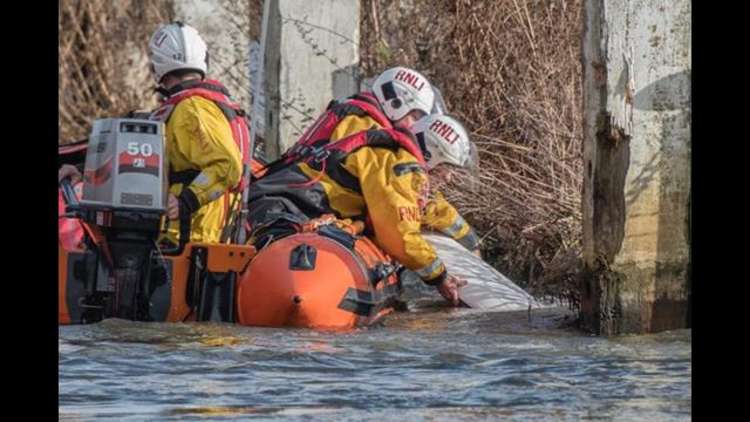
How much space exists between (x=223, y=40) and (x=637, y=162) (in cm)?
621

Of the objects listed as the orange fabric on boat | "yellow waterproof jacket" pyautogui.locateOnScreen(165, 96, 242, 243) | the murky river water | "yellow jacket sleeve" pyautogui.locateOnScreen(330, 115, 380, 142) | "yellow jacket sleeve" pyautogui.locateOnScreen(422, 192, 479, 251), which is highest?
"yellow jacket sleeve" pyautogui.locateOnScreen(330, 115, 380, 142)

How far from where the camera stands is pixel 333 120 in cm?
1072

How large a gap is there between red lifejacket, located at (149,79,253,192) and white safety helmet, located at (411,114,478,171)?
1244 millimetres

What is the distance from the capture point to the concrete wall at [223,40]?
557 inches

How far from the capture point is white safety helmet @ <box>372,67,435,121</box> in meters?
11.2

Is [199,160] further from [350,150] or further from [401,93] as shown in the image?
[401,93]

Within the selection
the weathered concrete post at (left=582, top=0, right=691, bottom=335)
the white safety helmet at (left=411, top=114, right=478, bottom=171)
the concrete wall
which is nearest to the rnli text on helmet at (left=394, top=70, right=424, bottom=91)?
the white safety helmet at (left=411, top=114, right=478, bottom=171)

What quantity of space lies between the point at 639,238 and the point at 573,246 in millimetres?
2471

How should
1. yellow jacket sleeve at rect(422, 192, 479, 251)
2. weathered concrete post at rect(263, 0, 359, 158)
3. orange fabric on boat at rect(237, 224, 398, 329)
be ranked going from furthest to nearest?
weathered concrete post at rect(263, 0, 359, 158)
yellow jacket sleeve at rect(422, 192, 479, 251)
orange fabric on boat at rect(237, 224, 398, 329)

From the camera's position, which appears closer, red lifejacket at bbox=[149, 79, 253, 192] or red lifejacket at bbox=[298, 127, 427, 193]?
red lifejacket at bbox=[149, 79, 253, 192]

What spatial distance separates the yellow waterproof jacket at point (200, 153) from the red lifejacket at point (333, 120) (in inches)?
23.2

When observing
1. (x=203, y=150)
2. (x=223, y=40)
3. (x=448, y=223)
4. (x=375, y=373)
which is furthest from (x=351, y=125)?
(x=223, y=40)

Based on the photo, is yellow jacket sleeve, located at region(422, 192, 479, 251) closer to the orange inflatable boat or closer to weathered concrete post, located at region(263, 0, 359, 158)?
weathered concrete post, located at region(263, 0, 359, 158)
